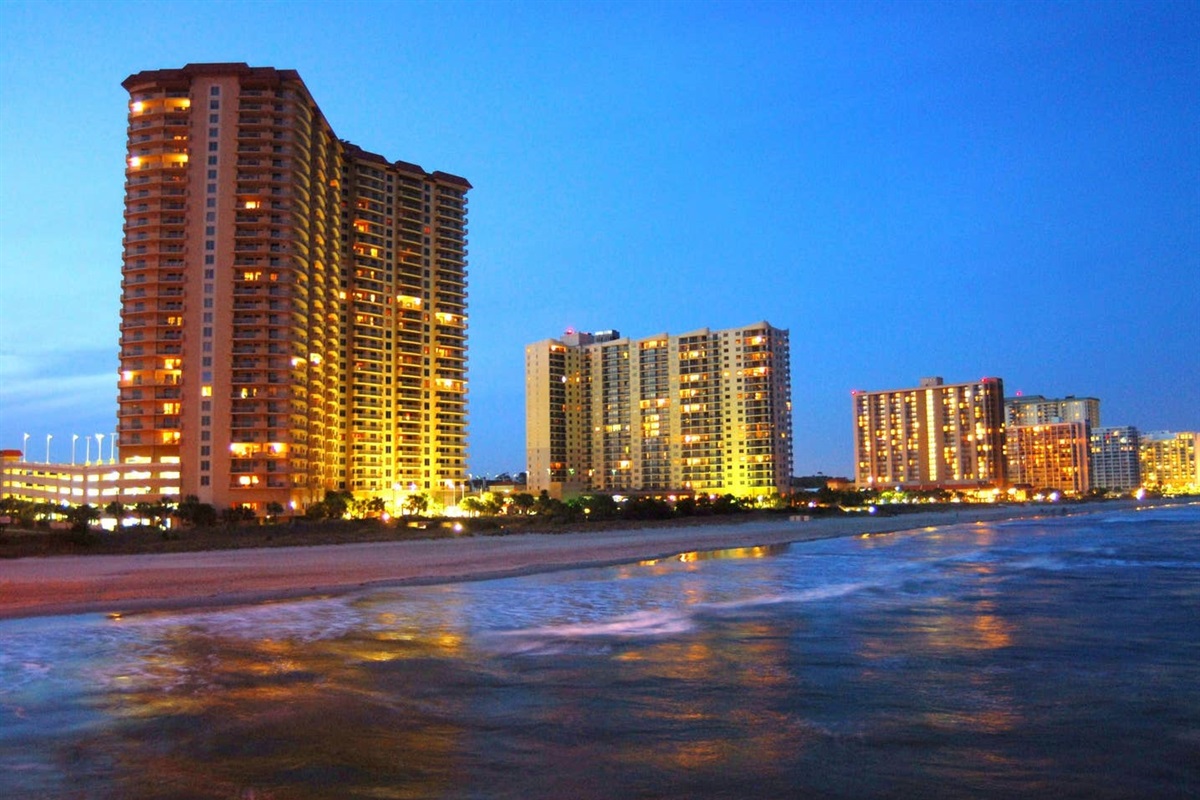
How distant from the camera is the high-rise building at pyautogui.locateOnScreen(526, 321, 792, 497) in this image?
161500mm

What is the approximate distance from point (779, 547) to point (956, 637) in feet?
145

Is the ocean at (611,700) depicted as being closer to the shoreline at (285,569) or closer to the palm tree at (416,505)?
the shoreline at (285,569)

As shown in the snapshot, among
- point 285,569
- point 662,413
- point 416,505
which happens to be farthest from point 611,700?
point 662,413

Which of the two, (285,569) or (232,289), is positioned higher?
(232,289)

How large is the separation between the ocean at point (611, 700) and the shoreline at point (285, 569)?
3.60 m

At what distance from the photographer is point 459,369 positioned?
127750mm

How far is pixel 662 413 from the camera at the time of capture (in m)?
175

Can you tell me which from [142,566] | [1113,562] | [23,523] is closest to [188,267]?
[23,523]

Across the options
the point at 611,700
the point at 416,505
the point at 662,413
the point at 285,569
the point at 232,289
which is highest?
the point at 232,289

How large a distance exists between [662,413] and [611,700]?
15966 centimetres

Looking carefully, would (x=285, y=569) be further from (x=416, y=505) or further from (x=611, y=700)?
(x=416, y=505)

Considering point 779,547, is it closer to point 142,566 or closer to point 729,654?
point 142,566

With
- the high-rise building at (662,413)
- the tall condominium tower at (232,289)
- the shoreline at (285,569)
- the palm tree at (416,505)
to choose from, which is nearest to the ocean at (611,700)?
the shoreline at (285,569)

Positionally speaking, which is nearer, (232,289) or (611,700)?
(611,700)
